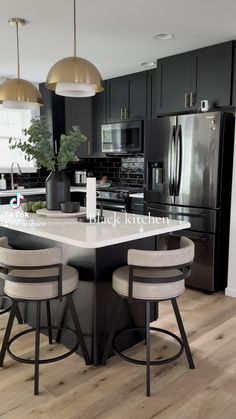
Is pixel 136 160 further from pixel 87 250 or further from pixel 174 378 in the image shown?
pixel 174 378

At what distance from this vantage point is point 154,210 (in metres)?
3.99

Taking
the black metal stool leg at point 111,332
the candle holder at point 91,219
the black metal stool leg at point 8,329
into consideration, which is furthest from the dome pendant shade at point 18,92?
the black metal stool leg at point 111,332

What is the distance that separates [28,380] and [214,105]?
117 inches

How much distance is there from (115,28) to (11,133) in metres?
2.84

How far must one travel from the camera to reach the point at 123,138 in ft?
15.7

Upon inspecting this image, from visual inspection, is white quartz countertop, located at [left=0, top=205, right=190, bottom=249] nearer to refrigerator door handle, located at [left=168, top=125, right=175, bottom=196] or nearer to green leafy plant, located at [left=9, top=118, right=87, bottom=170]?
green leafy plant, located at [left=9, top=118, right=87, bottom=170]

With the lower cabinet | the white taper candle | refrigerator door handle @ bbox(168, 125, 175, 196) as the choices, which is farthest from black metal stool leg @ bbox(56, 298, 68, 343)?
the lower cabinet

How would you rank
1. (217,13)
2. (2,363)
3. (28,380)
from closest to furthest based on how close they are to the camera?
(28,380)
(2,363)
(217,13)

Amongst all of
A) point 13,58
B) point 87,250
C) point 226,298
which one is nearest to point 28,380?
point 87,250

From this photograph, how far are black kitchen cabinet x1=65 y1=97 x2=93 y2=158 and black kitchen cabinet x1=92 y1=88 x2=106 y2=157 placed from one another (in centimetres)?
6

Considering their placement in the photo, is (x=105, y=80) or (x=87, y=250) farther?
(x=105, y=80)

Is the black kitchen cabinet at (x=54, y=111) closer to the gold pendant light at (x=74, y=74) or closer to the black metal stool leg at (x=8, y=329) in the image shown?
the gold pendant light at (x=74, y=74)

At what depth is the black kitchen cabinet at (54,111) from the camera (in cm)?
530

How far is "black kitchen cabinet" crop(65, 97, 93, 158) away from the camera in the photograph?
5.29 meters
